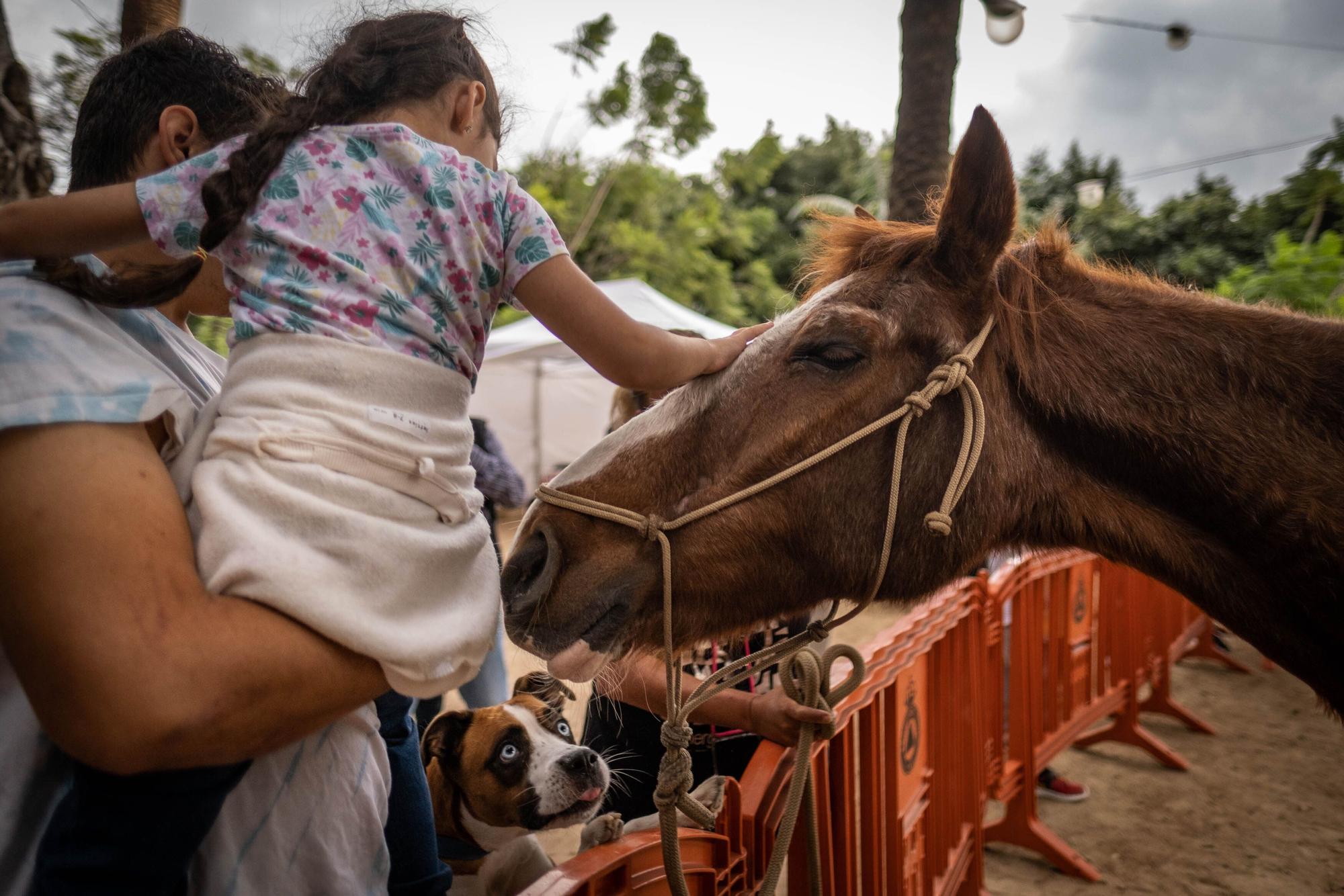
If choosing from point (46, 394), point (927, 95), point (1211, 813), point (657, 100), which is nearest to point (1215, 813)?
point (1211, 813)

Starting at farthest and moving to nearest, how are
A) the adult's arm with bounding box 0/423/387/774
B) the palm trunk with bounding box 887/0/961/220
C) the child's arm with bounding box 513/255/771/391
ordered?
the palm trunk with bounding box 887/0/961/220 → the child's arm with bounding box 513/255/771/391 → the adult's arm with bounding box 0/423/387/774

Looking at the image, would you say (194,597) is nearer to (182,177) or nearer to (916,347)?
(182,177)

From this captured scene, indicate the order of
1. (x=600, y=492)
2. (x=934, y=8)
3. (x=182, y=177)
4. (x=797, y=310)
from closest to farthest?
(x=182, y=177)
(x=600, y=492)
(x=797, y=310)
(x=934, y=8)

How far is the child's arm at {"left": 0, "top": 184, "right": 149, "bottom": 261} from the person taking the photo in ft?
3.21

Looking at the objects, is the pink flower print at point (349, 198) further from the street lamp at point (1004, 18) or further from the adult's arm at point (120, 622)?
the street lamp at point (1004, 18)

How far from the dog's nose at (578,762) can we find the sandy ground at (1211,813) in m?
1.48

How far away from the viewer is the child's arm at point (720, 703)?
1870 mm

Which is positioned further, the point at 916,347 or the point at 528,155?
the point at 528,155

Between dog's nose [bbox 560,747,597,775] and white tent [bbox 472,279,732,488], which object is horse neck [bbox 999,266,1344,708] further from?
white tent [bbox 472,279,732,488]

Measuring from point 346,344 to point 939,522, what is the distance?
1214 mm

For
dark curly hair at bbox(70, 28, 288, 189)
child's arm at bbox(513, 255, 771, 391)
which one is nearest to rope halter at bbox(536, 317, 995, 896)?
child's arm at bbox(513, 255, 771, 391)

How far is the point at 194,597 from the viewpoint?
0.81 meters

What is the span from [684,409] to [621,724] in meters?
1.03

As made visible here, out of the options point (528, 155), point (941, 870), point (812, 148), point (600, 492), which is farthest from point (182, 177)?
point (812, 148)
